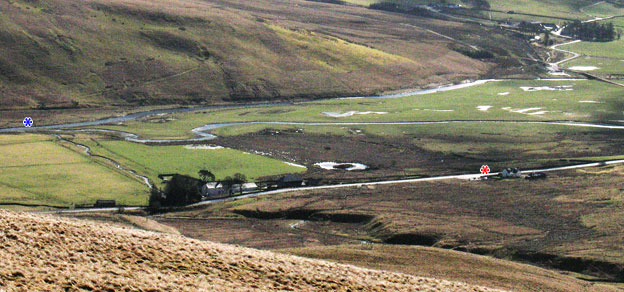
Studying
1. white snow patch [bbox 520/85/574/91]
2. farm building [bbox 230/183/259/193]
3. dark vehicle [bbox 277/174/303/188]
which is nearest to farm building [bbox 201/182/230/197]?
farm building [bbox 230/183/259/193]

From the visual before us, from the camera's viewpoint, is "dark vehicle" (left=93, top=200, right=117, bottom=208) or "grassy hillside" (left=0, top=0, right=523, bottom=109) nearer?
"dark vehicle" (left=93, top=200, right=117, bottom=208)

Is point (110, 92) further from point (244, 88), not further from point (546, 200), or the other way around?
point (546, 200)

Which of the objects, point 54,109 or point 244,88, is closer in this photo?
point 54,109

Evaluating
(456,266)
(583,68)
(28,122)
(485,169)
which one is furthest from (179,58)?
(456,266)

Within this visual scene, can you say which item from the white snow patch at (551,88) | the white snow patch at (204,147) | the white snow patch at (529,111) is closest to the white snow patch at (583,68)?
the white snow patch at (551,88)

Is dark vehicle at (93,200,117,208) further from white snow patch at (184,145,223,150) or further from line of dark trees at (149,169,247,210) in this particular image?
white snow patch at (184,145,223,150)

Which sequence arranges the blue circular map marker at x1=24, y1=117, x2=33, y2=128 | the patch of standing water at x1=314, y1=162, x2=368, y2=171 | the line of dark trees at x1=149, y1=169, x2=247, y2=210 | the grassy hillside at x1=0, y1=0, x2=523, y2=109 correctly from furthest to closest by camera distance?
the grassy hillside at x1=0, y1=0, x2=523, y2=109
the blue circular map marker at x1=24, y1=117, x2=33, y2=128
the patch of standing water at x1=314, y1=162, x2=368, y2=171
the line of dark trees at x1=149, y1=169, x2=247, y2=210

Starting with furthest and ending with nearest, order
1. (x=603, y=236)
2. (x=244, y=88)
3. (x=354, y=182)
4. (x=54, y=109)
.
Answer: (x=244, y=88)
(x=54, y=109)
(x=354, y=182)
(x=603, y=236)

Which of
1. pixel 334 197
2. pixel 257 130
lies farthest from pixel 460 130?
pixel 334 197
